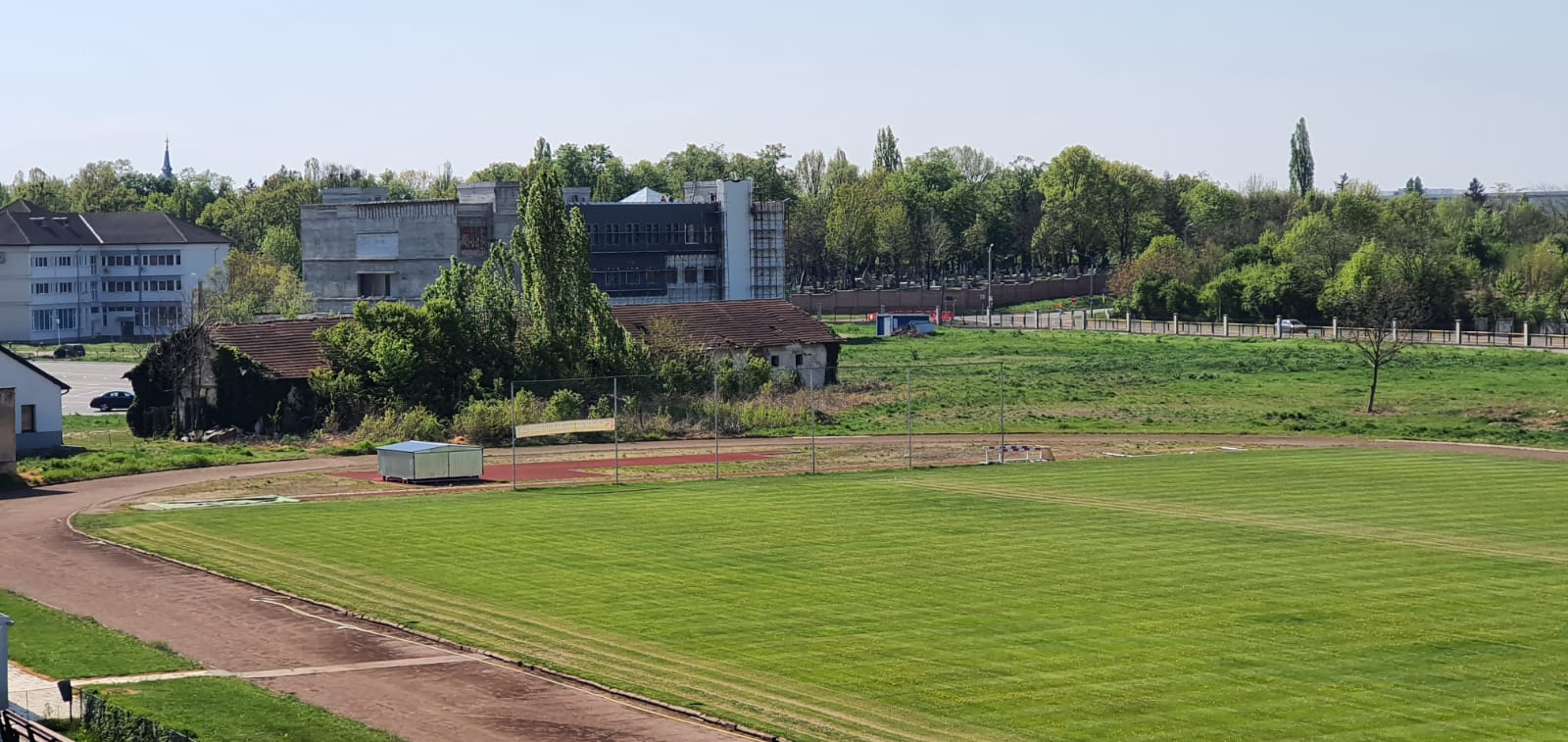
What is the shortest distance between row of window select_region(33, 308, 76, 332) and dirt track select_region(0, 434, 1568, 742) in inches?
4118

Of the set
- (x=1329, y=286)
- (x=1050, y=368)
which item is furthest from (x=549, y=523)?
(x=1329, y=286)

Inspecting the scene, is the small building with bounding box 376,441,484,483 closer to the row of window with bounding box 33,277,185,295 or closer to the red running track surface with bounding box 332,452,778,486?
the red running track surface with bounding box 332,452,778,486

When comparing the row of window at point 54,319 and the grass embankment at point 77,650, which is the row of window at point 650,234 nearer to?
the row of window at point 54,319

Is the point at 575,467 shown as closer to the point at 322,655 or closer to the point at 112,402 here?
the point at 322,655

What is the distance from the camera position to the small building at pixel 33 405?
6594cm

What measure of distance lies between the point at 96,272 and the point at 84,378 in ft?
170

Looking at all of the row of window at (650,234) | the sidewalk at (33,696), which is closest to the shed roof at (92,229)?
the row of window at (650,234)

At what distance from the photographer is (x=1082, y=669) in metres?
30.1

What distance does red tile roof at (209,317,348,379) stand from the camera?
249 ft

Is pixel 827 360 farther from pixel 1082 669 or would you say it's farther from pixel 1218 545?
pixel 1082 669

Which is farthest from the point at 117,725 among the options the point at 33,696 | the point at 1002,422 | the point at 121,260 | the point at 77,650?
the point at 121,260

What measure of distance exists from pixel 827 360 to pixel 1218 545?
54415 mm

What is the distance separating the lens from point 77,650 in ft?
107

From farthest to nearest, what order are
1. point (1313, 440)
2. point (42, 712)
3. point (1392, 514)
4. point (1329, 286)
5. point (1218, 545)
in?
point (1329, 286) < point (1313, 440) < point (1392, 514) < point (1218, 545) < point (42, 712)
